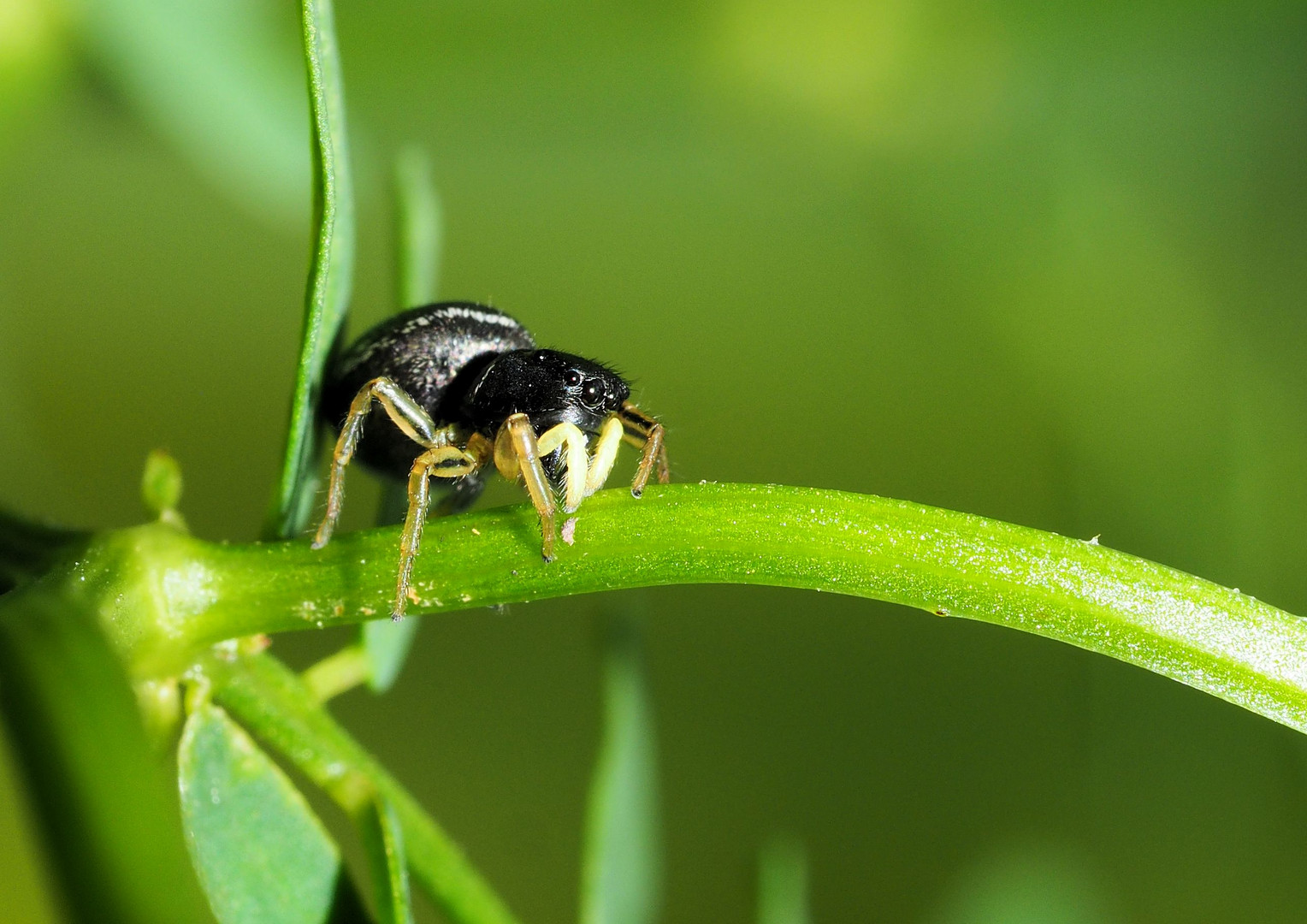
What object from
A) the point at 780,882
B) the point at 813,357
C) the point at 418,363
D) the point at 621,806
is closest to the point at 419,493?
the point at 418,363

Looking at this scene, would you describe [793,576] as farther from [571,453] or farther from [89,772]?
[89,772]

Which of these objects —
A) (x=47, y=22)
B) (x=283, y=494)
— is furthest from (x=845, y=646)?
(x=47, y=22)

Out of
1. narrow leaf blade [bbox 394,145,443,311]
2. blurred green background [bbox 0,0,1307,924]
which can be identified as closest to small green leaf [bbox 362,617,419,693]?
narrow leaf blade [bbox 394,145,443,311]

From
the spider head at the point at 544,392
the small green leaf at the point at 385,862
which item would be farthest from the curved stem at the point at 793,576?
the spider head at the point at 544,392

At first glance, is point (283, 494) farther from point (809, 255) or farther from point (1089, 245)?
point (809, 255)

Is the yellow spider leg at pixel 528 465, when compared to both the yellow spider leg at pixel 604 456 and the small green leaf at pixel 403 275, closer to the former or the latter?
the yellow spider leg at pixel 604 456

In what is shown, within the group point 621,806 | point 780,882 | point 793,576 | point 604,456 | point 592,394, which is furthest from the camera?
point 592,394

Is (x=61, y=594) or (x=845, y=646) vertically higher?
(x=845, y=646)
